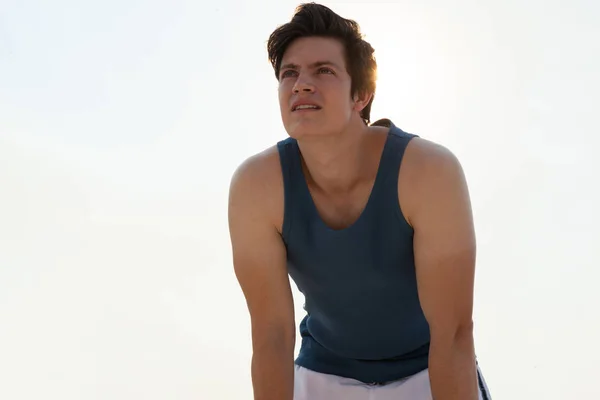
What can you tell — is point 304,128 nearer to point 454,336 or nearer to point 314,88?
point 314,88

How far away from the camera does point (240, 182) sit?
2641 mm

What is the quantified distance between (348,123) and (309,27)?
1.01 ft

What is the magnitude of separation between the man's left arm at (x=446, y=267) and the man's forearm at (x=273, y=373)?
1.36 ft

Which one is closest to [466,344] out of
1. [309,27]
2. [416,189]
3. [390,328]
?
[390,328]

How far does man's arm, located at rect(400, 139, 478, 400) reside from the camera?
7.97 ft

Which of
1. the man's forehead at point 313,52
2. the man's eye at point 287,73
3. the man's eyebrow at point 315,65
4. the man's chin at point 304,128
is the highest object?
the man's forehead at point 313,52

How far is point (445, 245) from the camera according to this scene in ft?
7.97

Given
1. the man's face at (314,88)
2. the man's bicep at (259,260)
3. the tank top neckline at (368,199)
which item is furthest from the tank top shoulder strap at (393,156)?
the man's bicep at (259,260)

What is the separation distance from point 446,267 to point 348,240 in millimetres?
280

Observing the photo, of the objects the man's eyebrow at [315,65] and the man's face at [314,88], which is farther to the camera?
the man's eyebrow at [315,65]

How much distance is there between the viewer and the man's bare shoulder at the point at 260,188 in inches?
102

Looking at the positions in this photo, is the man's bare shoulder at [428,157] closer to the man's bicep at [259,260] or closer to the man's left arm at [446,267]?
the man's left arm at [446,267]

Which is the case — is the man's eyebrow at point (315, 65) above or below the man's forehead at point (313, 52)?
below

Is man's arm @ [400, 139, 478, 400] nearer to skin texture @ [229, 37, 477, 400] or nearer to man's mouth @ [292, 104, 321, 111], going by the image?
skin texture @ [229, 37, 477, 400]
